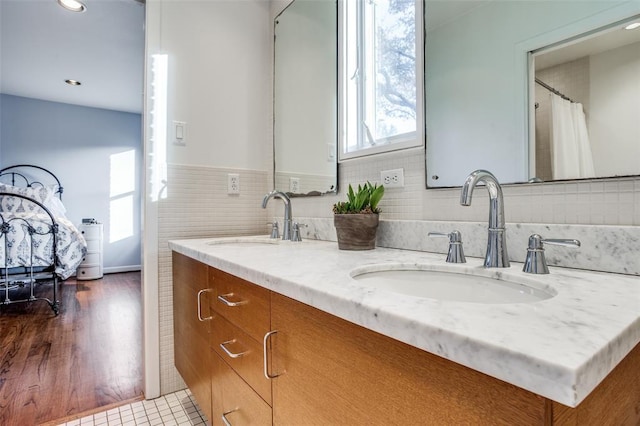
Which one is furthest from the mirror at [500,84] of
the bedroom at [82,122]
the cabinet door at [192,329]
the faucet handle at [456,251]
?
the bedroom at [82,122]

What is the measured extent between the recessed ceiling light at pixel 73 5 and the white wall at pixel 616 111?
2933mm

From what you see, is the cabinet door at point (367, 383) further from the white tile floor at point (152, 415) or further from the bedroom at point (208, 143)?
the white tile floor at point (152, 415)

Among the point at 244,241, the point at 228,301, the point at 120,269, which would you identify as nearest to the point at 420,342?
the point at 228,301

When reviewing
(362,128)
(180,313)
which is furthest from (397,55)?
(180,313)

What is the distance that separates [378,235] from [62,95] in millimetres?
4760

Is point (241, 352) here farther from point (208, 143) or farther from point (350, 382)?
point (208, 143)

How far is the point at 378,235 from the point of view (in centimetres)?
121

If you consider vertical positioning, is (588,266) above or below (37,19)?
below

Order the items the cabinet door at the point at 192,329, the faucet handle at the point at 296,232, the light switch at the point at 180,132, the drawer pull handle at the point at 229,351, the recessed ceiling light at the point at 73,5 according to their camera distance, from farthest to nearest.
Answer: the recessed ceiling light at the point at 73,5
the light switch at the point at 180,132
the faucet handle at the point at 296,232
the cabinet door at the point at 192,329
the drawer pull handle at the point at 229,351

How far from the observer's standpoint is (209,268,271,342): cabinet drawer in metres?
0.77

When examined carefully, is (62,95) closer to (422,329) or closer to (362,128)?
(362,128)

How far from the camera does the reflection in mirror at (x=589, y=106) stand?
27.9 inches

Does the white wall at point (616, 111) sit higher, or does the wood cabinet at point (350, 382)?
the white wall at point (616, 111)

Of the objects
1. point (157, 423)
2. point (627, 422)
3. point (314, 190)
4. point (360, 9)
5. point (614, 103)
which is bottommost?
point (157, 423)
